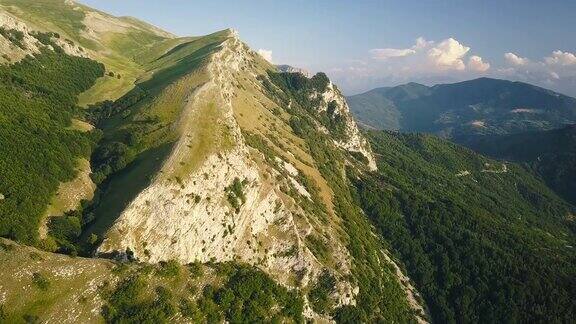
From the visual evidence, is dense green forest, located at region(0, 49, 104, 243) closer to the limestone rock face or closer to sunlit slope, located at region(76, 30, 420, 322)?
sunlit slope, located at region(76, 30, 420, 322)

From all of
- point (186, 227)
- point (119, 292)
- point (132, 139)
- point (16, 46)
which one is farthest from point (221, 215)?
point (16, 46)

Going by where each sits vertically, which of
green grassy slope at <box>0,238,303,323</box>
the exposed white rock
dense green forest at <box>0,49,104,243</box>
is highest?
the exposed white rock

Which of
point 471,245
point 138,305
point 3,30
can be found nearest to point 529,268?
point 471,245

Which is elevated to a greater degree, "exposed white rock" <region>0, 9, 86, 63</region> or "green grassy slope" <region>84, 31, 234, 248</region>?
"exposed white rock" <region>0, 9, 86, 63</region>

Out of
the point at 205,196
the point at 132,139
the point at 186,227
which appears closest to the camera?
the point at 186,227

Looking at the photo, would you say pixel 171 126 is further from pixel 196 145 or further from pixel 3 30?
pixel 3 30

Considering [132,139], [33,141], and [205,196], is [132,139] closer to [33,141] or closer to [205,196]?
[33,141]

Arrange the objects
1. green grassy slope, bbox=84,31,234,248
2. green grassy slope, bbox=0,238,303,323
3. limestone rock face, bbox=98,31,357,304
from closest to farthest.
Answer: green grassy slope, bbox=0,238,303,323, limestone rock face, bbox=98,31,357,304, green grassy slope, bbox=84,31,234,248

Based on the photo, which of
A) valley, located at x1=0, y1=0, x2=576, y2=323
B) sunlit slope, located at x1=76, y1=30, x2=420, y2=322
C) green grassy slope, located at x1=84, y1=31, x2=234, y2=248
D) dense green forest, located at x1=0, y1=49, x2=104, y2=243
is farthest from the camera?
green grassy slope, located at x1=84, y1=31, x2=234, y2=248

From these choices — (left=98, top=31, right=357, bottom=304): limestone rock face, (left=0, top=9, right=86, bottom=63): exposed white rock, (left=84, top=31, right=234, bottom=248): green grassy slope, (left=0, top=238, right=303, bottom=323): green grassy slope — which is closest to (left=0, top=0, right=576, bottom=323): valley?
(left=0, top=238, right=303, bottom=323): green grassy slope
